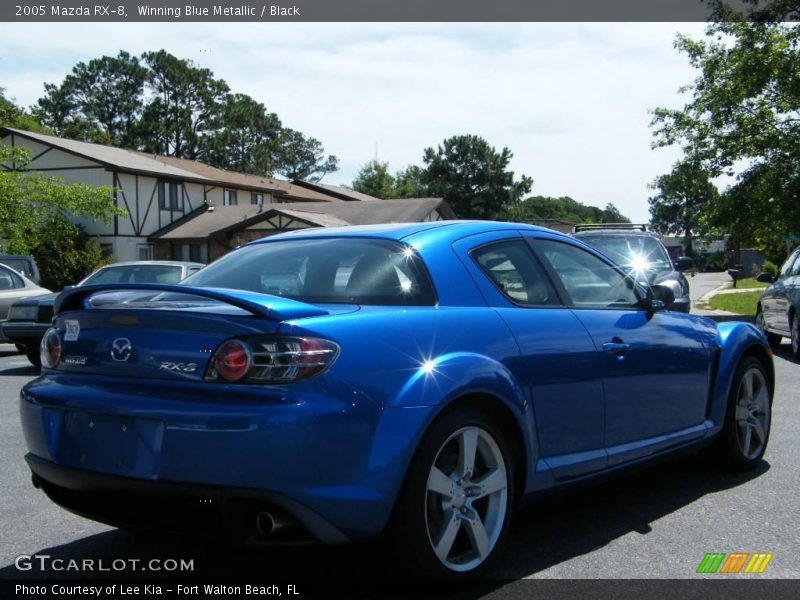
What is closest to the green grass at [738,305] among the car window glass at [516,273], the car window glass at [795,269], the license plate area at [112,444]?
the car window glass at [795,269]

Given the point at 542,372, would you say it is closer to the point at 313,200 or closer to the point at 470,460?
the point at 470,460

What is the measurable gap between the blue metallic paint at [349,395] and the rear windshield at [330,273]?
98mm

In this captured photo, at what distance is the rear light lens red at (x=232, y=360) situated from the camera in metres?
3.20

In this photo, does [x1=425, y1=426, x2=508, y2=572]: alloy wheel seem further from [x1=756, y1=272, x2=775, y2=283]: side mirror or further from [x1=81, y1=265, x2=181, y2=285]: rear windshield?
[x1=756, y1=272, x2=775, y2=283]: side mirror

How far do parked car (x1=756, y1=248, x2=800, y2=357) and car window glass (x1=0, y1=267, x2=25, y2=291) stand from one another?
11.6 m

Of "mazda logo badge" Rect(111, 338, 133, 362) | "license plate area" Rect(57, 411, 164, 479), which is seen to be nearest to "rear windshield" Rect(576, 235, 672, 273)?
"mazda logo badge" Rect(111, 338, 133, 362)

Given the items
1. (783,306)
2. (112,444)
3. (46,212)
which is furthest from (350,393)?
(46,212)

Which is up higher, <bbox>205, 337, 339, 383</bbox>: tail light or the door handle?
<bbox>205, 337, 339, 383</bbox>: tail light

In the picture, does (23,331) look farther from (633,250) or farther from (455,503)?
(633,250)

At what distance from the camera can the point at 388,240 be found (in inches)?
161

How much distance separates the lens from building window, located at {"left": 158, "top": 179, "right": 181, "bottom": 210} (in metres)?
45.2

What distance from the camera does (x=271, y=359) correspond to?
319 cm

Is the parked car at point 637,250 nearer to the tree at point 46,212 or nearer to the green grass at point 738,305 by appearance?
the green grass at point 738,305

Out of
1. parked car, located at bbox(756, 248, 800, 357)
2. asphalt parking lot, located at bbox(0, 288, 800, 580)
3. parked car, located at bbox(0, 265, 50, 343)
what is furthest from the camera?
parked car, located at bbox(0, 265, 50, 343)
